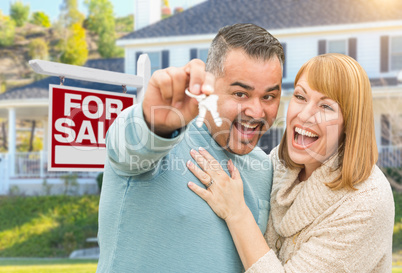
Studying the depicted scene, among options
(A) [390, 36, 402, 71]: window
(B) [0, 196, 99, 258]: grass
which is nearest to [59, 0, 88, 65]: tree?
(B) [0, 196, 99, 258]: grass

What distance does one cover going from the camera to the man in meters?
1.60

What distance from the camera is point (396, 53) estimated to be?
17078 millimetres

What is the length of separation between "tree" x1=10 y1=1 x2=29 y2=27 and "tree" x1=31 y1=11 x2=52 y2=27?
3.67 feet

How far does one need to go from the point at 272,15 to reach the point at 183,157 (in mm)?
18216

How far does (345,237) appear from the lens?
221cm

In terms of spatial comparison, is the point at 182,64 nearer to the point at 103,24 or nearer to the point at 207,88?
the point at 207,88

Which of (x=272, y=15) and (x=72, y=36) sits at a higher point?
(x=72, y=36)

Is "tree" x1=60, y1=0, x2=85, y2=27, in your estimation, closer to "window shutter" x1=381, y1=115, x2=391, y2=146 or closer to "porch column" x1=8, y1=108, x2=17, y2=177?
"porch column" x1=8, y1=108, x2=17, y2=177

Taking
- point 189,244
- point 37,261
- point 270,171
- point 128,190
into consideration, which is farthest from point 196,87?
point 37,261

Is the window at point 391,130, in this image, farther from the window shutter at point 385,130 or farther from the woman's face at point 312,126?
the woman's face at point 312,126

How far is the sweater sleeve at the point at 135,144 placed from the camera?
5.35ft

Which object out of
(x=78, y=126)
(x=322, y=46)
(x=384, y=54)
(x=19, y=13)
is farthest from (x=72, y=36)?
(x=78, y=126)

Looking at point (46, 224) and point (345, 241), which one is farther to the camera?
point (46, 224)

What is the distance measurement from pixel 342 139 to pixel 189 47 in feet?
56.0
